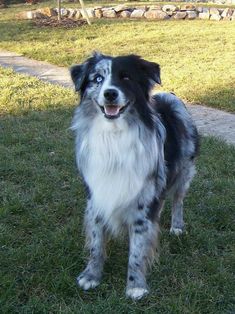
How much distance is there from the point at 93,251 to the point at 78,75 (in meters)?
1.16

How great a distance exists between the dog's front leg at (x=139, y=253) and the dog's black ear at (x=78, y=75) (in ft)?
3.02

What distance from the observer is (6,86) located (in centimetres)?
781

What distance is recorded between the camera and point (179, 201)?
154 inches

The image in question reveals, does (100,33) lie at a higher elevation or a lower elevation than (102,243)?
lower

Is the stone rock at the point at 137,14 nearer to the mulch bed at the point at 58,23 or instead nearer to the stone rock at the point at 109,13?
the stone rock at the point at 109,13

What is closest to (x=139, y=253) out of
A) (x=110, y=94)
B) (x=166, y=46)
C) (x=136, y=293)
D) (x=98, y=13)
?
(x=136, y=293)

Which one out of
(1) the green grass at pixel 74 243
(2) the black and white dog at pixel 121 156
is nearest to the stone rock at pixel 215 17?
(1) the green grass at pixel 74 243

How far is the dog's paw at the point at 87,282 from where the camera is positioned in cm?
319

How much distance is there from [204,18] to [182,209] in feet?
Result: 44.6

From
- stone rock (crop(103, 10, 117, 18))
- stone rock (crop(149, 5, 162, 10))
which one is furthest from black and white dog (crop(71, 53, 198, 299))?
stone rock (crop(149, 5, 162, 10))

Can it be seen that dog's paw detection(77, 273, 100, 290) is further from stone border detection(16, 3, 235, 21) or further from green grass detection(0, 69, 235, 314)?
stone border detection(16, 3, 235, 21)

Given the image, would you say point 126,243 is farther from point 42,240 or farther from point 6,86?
point 6,86

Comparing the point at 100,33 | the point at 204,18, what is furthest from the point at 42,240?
the point at 204,18

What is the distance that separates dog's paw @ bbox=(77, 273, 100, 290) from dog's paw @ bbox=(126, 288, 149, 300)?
9.2 inches
